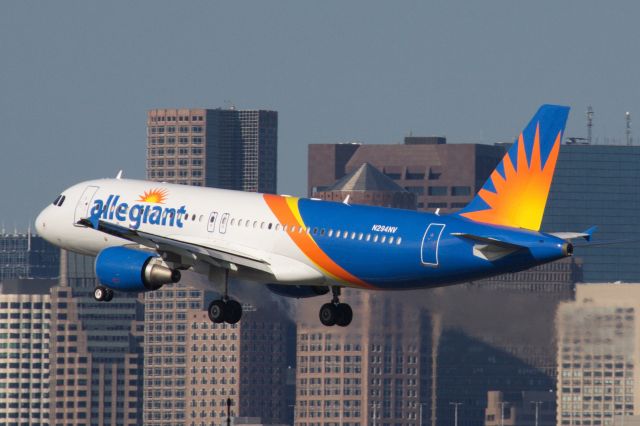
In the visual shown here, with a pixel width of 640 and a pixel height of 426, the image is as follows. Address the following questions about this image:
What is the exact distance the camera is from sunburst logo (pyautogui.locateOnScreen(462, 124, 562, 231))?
10519 cm

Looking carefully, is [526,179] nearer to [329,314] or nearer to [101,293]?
[329,314]

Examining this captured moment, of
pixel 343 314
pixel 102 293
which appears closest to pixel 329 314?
pixel 343 314

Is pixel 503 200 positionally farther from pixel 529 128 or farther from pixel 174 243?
pixel 174 243

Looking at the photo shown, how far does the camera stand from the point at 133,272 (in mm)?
109625

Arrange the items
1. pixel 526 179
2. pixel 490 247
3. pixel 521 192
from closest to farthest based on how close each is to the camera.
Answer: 1. pixel 490 247
2. pixel 521 192
3. pixel 526 179

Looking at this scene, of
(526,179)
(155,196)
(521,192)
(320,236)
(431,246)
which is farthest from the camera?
(155,196)

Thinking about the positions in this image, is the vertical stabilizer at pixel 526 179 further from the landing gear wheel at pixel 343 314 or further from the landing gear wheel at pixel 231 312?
the landing gear wheel at pixel 231 312

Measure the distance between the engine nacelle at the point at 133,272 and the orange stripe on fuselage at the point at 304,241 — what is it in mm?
5623

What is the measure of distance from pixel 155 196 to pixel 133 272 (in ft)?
15.9

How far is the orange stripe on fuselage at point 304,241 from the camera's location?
4205 inches

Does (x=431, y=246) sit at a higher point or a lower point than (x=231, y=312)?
higher

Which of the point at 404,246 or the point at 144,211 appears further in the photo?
the point at 144,211

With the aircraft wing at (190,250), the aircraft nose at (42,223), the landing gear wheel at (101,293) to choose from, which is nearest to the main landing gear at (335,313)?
the aircraft wing at (190,250)

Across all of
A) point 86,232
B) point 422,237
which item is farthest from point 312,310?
point 422,237
